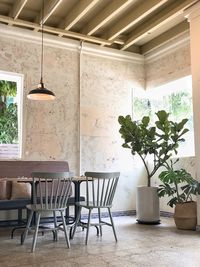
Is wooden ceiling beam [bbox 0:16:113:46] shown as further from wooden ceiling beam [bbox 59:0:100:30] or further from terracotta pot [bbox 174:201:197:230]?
terracotta pot [bbox 174:201:197:230]

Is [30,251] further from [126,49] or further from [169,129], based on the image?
[126,49]

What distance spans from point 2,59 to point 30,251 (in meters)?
3.49

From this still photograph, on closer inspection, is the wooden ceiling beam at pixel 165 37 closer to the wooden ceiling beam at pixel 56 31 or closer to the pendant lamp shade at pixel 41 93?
the wooden ceiling beam at pixel 56 31

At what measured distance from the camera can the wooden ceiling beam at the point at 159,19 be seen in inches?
187

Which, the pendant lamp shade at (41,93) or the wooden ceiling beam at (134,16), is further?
the wooden ceiling beam at (134,16)

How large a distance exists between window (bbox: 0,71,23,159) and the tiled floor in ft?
5.03

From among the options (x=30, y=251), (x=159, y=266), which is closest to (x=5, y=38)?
(x=30, y=251)

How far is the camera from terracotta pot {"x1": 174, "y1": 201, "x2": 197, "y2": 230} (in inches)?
177

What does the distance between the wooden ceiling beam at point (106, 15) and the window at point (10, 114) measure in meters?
1.58

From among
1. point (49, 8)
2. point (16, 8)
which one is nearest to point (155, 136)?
point (49, 8)

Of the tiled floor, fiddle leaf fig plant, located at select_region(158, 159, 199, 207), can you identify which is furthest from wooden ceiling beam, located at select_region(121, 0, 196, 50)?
the tiled floor

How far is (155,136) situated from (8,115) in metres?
2.68

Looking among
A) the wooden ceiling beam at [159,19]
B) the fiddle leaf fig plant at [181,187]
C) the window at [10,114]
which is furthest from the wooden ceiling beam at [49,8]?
the fiddle leaf fig plant at [181,187]

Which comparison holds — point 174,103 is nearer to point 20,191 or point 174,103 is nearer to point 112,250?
point 20,191
